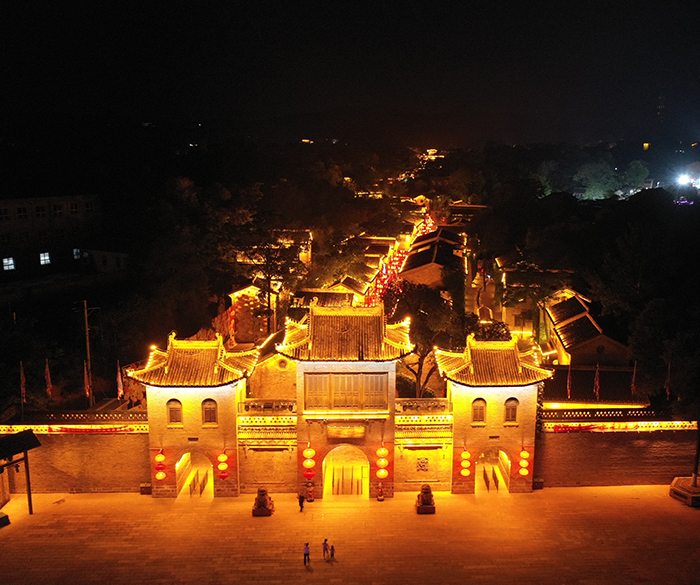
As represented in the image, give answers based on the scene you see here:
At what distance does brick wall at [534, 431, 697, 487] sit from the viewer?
24703 mm

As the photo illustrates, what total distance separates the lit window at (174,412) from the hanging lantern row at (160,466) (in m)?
1.19

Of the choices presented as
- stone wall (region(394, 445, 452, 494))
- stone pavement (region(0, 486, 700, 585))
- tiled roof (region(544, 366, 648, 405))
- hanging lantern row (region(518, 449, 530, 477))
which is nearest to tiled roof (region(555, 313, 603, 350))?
tiled roof (region(544, 366, 648, 405))

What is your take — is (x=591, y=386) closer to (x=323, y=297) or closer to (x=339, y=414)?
(x=339, y=414)

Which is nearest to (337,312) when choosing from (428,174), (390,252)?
(390,252)

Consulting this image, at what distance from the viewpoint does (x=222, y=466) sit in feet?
78.8

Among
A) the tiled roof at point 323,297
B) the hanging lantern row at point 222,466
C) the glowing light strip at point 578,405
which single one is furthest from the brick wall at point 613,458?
the tiled roof at point 323,297

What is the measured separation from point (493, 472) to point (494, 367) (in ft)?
18.1

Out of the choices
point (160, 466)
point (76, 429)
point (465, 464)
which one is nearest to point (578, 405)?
point (465, 464)

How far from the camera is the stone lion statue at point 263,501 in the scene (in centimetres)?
2294

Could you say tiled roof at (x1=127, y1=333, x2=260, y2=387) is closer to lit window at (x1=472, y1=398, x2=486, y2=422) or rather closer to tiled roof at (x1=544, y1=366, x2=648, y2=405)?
lit window at (x1=472, y1=398, x2=486, y2=422)

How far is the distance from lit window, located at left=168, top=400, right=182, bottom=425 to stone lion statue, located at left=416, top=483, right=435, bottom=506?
926 cm

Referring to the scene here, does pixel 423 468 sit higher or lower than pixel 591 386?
lower

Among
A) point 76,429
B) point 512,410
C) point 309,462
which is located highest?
point 512,410

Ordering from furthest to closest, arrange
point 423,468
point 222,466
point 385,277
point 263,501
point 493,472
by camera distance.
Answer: point 385,277
point 493,472
point 423,468
point 222,466
point 263,501
